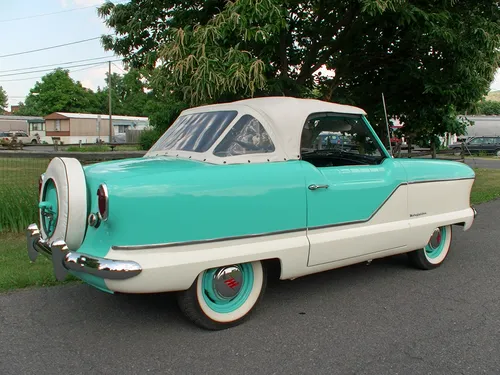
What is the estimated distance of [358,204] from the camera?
168 inches

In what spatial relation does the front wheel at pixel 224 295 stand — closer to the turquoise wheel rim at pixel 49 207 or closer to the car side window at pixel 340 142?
the turquoise wheel rim at pixel 49 207

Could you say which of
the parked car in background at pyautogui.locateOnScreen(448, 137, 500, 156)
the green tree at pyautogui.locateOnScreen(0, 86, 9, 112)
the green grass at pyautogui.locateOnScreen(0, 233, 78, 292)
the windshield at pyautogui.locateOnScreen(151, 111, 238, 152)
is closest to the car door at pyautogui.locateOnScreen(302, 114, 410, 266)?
the windshield at pyautogui.locateOnScreen(151, 111, 238, 152)

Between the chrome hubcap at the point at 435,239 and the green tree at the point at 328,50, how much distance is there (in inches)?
122

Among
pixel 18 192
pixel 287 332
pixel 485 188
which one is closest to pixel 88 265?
pixel 287 332

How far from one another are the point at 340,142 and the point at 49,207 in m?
2.93

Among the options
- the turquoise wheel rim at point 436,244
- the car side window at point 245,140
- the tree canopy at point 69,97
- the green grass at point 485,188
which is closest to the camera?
the car side window at point 245,140

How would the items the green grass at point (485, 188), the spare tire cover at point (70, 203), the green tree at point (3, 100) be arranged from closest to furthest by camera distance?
1. the spare tire cover at point (70, 203)
2. the green grass at point (485, 188)
3. the green tree at point (3, 100)

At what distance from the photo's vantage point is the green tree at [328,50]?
21.7ft

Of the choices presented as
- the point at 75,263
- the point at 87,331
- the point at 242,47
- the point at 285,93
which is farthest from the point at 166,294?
the point at 285,93

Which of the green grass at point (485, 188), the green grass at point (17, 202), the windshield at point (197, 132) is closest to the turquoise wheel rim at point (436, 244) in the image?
the windshield at point (197, 132)

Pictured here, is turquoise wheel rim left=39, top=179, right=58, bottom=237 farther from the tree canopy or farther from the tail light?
the tree canopy

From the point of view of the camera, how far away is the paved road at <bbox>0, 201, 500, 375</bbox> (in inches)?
124

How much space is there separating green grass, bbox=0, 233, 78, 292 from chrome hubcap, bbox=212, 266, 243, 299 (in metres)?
1.98

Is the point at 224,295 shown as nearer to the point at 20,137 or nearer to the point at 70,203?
the point at 70,203
